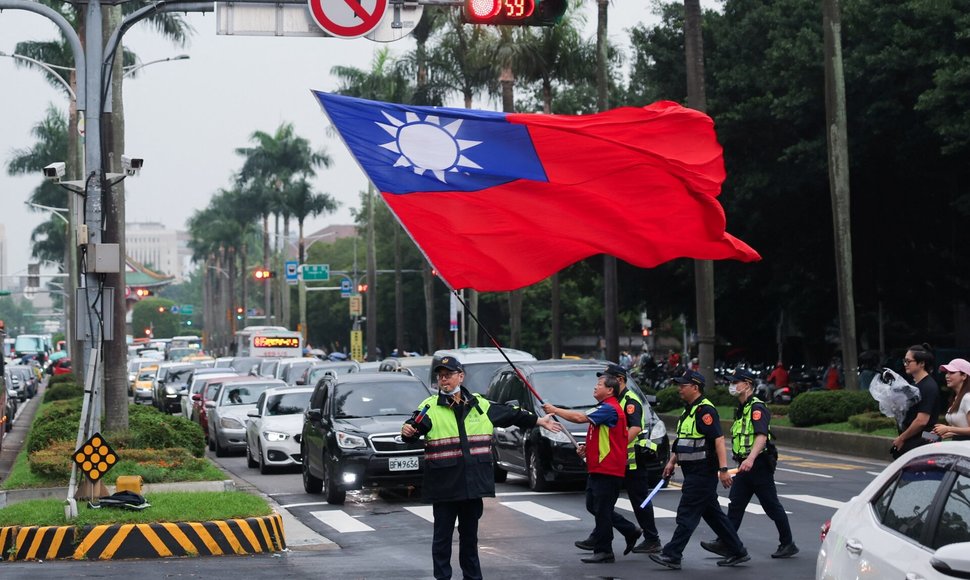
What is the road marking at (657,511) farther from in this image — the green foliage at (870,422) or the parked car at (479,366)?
the green foliage at (870,422)

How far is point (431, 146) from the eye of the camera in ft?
45.4

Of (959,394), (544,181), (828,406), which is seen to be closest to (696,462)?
(959,394)

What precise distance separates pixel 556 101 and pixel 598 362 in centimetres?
4807

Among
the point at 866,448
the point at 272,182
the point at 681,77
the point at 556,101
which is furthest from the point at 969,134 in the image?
the point at 272,182

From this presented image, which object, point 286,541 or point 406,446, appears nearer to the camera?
point 286,541

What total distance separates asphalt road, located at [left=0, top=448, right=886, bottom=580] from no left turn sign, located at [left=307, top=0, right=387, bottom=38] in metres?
5.27

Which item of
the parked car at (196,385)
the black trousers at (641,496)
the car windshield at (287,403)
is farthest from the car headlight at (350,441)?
the parked car at (196,385)

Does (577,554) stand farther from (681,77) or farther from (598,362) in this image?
(681,77)

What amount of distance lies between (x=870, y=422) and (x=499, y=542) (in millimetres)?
14187

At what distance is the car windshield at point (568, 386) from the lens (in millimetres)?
19625

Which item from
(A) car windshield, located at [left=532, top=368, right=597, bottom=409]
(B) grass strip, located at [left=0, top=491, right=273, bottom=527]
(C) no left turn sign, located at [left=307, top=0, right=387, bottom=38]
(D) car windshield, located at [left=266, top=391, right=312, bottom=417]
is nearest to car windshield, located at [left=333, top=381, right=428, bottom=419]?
(A) car windshield, located at [left=532, top=368, right=597, bottom=409]

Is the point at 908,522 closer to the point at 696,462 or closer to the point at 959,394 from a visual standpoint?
the point at 959,394

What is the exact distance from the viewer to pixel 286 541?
1498cm

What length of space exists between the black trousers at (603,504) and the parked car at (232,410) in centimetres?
1708
